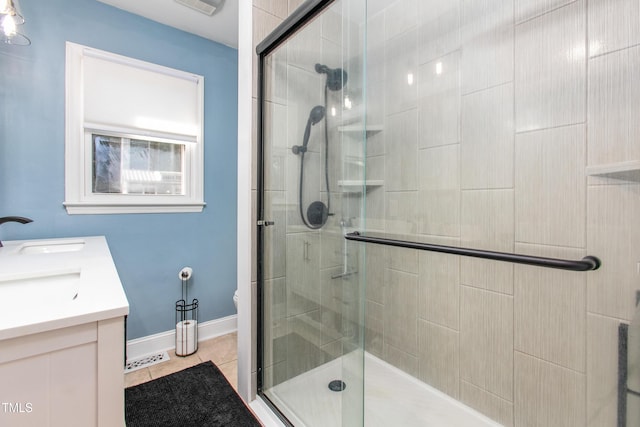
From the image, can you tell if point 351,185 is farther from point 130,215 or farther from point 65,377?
point 130,215

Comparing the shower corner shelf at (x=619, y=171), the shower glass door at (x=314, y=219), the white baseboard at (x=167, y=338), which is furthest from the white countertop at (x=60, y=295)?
the shower corner shelf at (x=619, y=171)

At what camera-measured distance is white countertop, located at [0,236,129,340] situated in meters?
0.61

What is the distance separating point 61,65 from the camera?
1.69 m

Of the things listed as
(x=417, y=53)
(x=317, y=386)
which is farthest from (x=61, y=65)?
(x=317, y=386)

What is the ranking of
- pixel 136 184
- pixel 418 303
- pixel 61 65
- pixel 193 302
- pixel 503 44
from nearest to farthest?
pixel 503 44 < pixel 418 303 < pixel 61 65 < pixel 136 184 < pixel 193 302

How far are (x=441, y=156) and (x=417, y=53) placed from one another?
1.91 ft

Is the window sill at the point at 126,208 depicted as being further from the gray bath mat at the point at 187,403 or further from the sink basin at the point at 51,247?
the gray bath mat at the point at 187,403

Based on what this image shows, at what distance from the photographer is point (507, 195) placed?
1211 mm

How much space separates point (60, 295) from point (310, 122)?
1.14 metres

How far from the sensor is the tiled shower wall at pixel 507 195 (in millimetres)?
958

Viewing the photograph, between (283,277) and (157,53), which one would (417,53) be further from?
(157,53)

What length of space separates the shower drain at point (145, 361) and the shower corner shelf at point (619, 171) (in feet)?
8.17

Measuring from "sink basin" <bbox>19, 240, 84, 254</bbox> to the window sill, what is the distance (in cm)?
27

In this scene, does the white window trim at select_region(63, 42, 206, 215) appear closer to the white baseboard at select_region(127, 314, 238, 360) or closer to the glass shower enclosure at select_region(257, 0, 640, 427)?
the white baseboard at select_region(127, 314, 238, 360)
